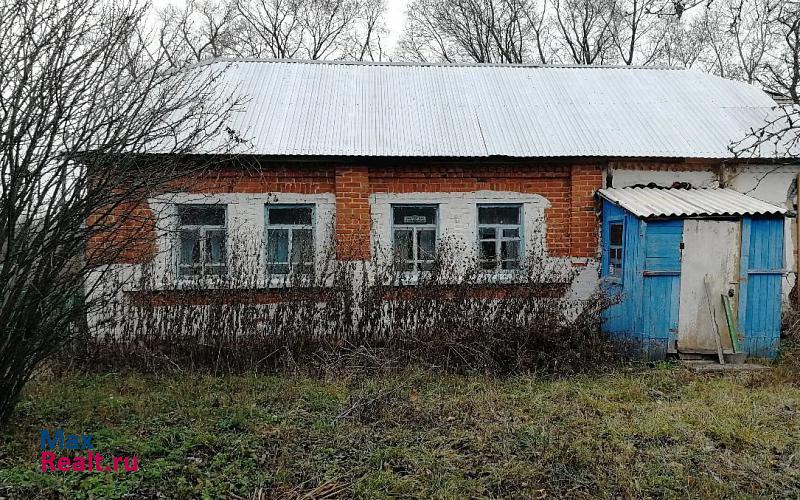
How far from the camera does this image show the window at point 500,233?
8.70 meters

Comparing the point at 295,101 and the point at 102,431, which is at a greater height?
the point at 295,101

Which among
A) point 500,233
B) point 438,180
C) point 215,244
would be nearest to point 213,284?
point 215,244

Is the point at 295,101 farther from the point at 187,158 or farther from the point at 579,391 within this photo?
the point at 579,391

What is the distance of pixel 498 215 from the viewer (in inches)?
347

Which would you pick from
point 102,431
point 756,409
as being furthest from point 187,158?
point 756,409

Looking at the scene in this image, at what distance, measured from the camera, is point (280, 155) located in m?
8.08

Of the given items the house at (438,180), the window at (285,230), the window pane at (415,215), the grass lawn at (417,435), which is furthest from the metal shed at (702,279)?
the window at (285,230)

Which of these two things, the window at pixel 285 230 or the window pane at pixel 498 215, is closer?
the window at pixel 285 230

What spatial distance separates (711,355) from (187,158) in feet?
23.9

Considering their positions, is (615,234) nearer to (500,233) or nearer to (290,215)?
(500,233)

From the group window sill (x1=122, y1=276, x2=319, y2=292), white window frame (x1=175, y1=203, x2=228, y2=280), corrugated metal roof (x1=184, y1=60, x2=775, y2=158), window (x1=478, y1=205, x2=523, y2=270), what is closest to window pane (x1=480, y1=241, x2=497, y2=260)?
window (x1=478, y1=205, x2=523, y2=270)

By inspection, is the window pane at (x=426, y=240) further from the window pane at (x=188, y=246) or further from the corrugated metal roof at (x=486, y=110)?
the window pane at (x=188, y=246)

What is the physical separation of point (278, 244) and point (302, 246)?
41.1 inches

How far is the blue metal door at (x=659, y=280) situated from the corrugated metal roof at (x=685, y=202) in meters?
0.21
